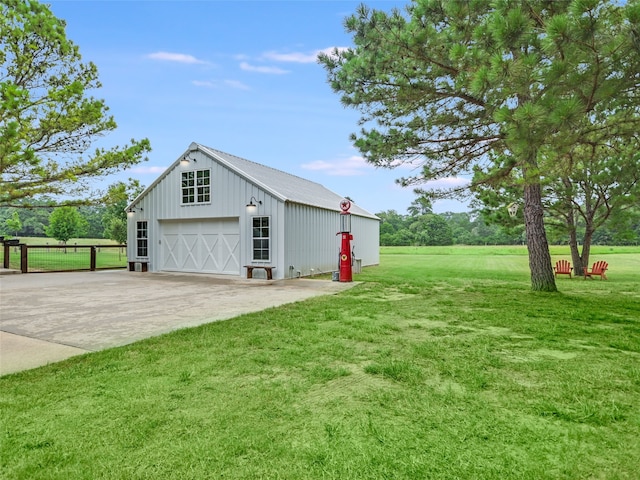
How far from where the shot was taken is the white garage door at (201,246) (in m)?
12.5

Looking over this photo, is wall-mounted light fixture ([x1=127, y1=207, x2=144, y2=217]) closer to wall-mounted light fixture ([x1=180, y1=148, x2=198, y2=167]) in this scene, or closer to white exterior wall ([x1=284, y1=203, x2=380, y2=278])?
wall-mounted light fixture ([x1=180, y1=148, x2=198, y2=167])

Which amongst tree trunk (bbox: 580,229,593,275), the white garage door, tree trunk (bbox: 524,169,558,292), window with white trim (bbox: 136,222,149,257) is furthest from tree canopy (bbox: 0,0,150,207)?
tree trunk (bbox: 580,229,593,275)

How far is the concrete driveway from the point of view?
12.8 feet

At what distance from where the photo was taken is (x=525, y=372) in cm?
310

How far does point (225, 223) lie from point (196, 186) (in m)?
1.77

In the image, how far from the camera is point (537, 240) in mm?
8281

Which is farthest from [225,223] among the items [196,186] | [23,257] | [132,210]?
[23,257]

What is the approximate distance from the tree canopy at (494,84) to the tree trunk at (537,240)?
0.02 m

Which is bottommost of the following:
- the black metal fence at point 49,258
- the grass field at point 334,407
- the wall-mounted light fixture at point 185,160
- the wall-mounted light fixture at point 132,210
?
the grass field at point 334,407

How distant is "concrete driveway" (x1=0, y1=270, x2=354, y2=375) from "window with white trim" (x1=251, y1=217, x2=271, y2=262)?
1.56 meters

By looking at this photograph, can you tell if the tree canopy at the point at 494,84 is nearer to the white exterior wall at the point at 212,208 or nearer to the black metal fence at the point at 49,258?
the white exterior wall at the point at 212,208

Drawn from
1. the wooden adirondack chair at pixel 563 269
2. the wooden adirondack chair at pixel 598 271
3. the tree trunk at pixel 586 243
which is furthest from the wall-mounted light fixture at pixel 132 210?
the tree trunk at pixel 586 243

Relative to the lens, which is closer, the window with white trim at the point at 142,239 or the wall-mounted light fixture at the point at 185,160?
the wall-mounted light fixture at the point at 185,160

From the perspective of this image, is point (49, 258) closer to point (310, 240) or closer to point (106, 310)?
point (310, 240)
